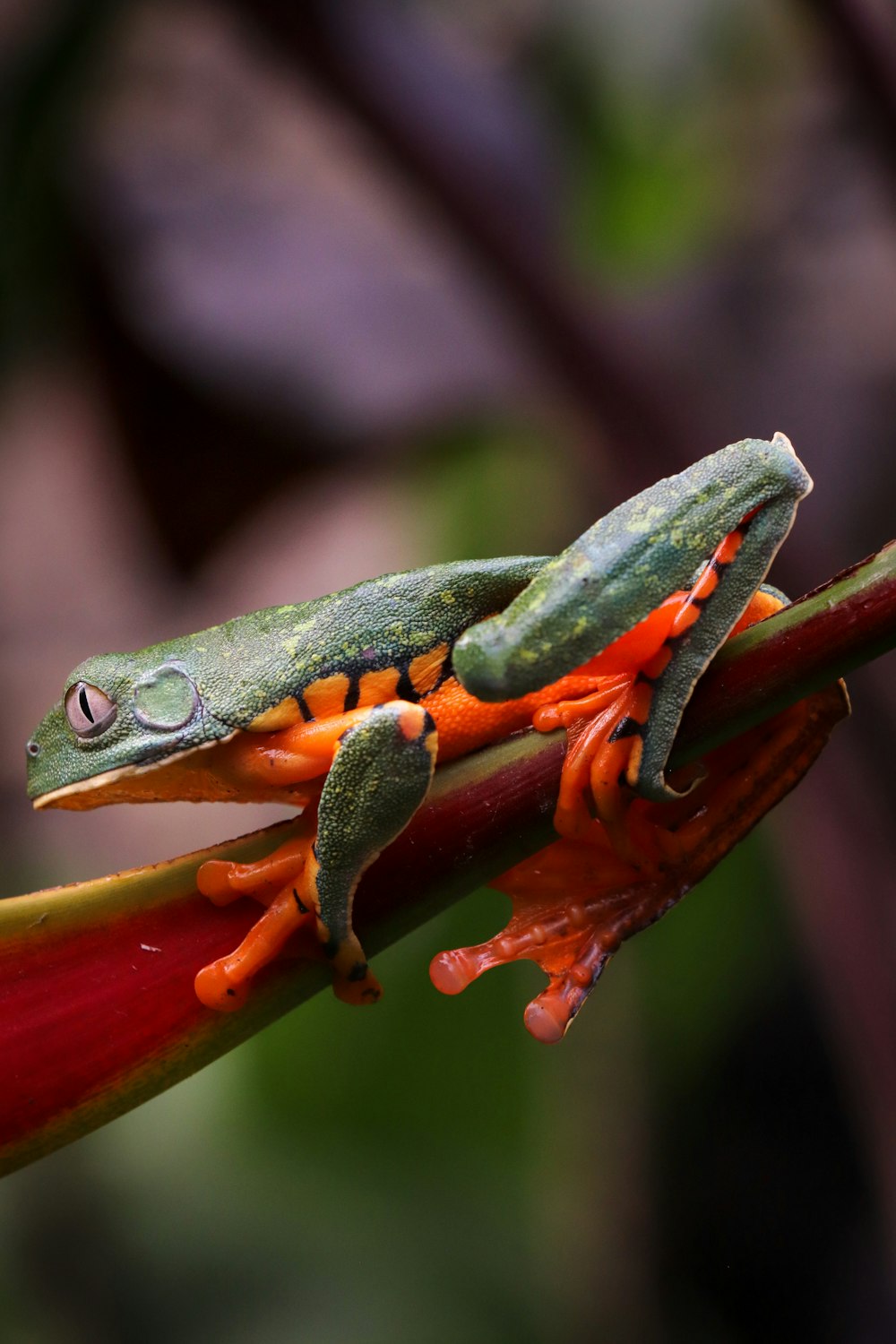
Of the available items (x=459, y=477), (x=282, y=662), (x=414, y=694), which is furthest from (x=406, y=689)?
(x=459, y=477)

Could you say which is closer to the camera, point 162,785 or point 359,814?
point 359,814

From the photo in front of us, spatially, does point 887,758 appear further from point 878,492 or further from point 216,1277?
point 216,1277

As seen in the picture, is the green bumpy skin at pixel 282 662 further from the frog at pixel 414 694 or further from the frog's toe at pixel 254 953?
the frog's toe at pixel 254 953

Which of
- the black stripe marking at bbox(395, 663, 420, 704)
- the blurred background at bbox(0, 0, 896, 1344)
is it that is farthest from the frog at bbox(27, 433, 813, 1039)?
the blurred background at bbox(0, 0, 896, 1344)

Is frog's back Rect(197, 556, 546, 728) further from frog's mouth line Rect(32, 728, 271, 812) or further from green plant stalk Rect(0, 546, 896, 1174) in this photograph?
green plant stalk Rect(0, 546, 896, 1174)

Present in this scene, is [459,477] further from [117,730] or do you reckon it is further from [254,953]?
[254,953]

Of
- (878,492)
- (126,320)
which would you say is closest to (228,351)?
(126,320)
